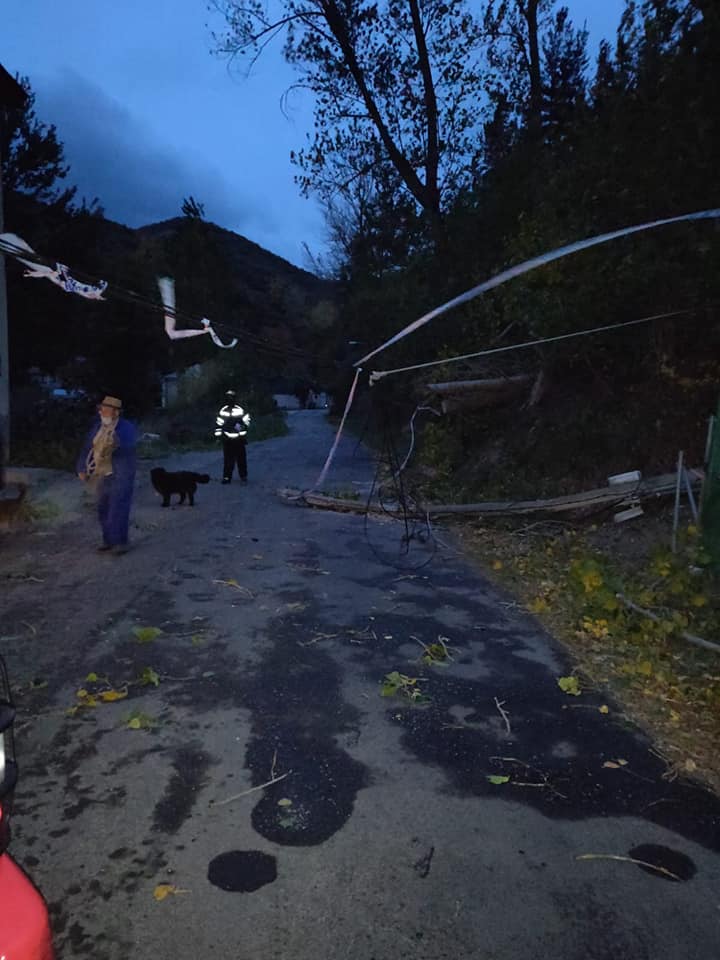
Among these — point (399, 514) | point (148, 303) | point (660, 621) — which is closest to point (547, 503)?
point (399, 514)

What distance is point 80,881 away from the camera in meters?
2.71

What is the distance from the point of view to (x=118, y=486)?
26.3ft

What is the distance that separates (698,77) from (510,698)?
7.94 m

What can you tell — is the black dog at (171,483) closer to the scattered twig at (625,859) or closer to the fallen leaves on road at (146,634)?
the fallen leaves on road at (146,634)

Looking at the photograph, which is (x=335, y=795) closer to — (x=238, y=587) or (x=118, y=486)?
(x=238, y=587)

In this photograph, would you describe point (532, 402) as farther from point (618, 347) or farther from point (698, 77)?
point (698, 77)

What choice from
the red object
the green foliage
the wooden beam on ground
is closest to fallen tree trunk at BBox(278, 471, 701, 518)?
the wooden beam on ground

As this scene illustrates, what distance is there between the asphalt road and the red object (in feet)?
3.60

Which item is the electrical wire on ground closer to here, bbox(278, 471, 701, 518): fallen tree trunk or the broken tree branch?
bbox(278, 471, 701, 518): fallen tree trunk

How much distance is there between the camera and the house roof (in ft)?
48.2

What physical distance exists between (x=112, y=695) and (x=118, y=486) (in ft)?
13.5

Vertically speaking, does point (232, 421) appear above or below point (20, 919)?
above

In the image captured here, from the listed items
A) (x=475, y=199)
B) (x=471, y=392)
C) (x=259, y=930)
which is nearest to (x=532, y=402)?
(x=471, y=392)

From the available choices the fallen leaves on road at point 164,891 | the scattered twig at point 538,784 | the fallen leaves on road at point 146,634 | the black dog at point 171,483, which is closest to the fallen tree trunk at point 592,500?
the black dog at point 171,483
